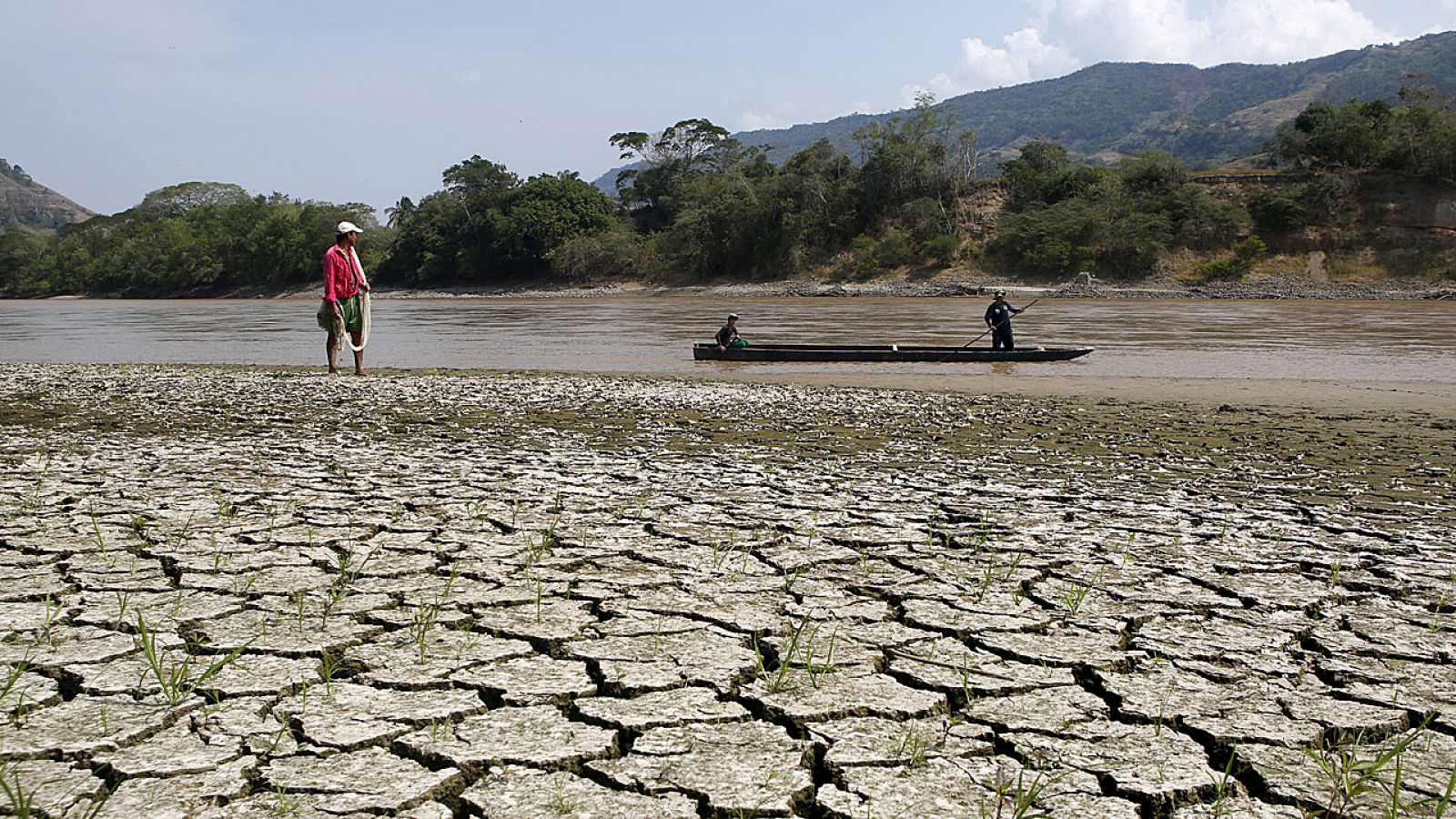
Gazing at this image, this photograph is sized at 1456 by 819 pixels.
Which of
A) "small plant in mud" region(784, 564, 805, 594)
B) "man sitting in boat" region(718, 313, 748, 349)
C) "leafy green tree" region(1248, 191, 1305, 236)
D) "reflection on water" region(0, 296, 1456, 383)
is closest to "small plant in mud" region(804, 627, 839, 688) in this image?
"small plant in mud" region(784, 564, 805, 594)

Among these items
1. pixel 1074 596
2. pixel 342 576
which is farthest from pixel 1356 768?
pixel 342 576

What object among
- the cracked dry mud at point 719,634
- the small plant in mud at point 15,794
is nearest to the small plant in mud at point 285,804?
the cracked dry mud at point 719,634

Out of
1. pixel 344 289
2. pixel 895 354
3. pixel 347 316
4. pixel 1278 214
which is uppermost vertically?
pixel 1278 214

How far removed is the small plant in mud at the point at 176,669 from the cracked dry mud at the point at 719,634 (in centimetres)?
→ 2

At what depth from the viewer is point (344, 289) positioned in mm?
11477

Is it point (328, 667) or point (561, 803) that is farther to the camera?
point (328, 667)

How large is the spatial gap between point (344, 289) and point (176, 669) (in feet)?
29.1

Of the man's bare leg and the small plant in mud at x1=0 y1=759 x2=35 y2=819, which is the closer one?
the small plant in mud at x1=0 y1=759 x2=35 y2=819

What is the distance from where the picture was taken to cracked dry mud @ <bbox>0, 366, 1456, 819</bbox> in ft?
8.52

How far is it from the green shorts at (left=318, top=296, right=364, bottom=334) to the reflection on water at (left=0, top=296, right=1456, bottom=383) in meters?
5.29

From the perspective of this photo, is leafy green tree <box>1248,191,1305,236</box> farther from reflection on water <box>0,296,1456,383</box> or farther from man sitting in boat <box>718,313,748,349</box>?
man sitting in boat <box>718,313,748,349</box>

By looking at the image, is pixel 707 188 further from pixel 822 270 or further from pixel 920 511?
pixel 920 511

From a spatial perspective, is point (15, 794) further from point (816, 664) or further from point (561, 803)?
point (816, 664)

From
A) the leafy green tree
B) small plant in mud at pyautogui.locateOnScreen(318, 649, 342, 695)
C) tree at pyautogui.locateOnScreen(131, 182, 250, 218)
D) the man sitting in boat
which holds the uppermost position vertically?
tree at pyautogui.locateOnScreen(131, 182, 250, 218)
